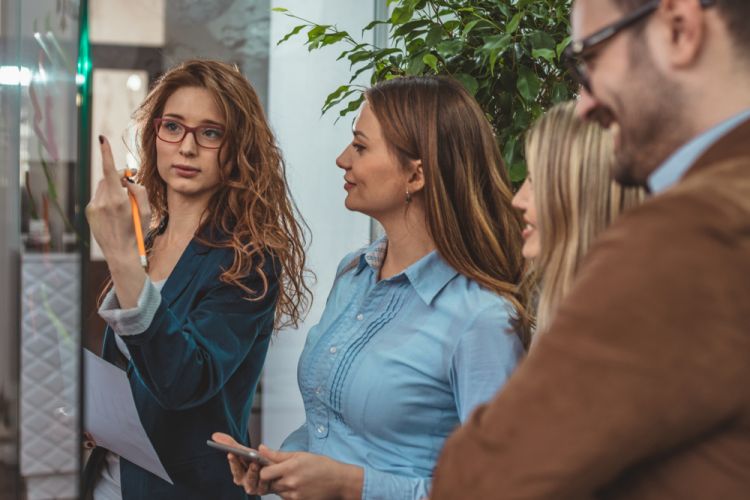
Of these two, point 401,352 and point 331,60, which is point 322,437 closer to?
point 401,352

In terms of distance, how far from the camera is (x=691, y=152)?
2.27 feet

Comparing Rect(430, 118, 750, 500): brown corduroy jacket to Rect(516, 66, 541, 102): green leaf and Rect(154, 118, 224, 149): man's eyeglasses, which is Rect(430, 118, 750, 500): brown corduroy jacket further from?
Rect(516, 66, 541, 102): green leaf

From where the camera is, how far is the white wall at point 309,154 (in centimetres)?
350

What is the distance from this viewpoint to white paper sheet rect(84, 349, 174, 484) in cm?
152

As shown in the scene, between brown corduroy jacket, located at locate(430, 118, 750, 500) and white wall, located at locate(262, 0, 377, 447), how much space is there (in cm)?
289

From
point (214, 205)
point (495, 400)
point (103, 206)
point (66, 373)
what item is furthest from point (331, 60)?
point (495, 400)

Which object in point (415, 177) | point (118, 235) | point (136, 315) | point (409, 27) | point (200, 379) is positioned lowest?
point (200, 379)

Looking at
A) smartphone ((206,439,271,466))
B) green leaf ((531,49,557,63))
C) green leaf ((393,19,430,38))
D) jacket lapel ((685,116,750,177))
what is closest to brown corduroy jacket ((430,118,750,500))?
jacket lapel ((685,116,750,177))

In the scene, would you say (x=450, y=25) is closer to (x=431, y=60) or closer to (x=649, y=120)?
(x=431, y=60)

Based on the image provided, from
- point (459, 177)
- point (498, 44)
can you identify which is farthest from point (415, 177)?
point (498, 44)

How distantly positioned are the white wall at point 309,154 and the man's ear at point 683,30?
2795mm

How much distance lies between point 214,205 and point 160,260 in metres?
0.15

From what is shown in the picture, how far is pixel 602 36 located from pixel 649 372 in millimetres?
300

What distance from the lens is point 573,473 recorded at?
0.60m
